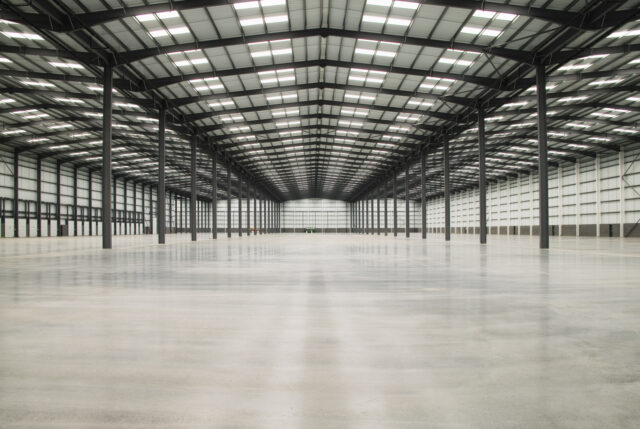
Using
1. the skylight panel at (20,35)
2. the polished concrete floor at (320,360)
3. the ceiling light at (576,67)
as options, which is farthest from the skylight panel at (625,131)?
the skylight panel at (20,35)

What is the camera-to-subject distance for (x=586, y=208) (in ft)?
147

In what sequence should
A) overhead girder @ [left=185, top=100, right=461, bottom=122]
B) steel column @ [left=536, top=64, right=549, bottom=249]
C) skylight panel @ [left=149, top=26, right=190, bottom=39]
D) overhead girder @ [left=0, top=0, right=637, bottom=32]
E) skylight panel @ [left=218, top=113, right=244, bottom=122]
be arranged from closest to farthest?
overhead girder @ [left=0, top=0, right=637, bottom=32]
skylight panel @ [left=149, top=26, right=190, bottom=39]
steel column @ [left=536, top=64, right=549, bottom=249]
overhead girder @ [left=185, top=100, right=461, bottom=122]
skylight panel @ [left=218, top=113, right=244, bottom=122]

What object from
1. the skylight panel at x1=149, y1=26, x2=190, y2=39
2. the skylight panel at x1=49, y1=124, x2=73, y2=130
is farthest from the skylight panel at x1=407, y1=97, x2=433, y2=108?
the skylight panel at x1=49, y1=124, x2=73, y2=130

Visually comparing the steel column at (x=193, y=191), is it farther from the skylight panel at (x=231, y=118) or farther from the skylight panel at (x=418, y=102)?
the skylight panel at (x=418, y=102)

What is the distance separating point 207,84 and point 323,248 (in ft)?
47.1

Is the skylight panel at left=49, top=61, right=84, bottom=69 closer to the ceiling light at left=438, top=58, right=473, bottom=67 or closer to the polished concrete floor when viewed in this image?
the ceiling light at left=438, top=58, right=473, bottom=67

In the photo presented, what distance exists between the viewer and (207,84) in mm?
25141

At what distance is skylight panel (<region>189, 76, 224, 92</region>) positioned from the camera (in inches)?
965

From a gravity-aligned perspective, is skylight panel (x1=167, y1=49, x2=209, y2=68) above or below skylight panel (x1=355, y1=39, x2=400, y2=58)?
below

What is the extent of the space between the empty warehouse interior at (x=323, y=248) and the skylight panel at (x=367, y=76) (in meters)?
0.16

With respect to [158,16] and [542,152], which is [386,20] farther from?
[158,16]

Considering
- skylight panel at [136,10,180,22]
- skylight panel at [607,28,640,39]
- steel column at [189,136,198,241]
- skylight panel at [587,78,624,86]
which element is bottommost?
steel column at [189,136,198,241]

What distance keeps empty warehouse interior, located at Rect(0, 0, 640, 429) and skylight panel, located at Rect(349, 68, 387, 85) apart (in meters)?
0.16

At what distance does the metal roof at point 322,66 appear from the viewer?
1694cm
